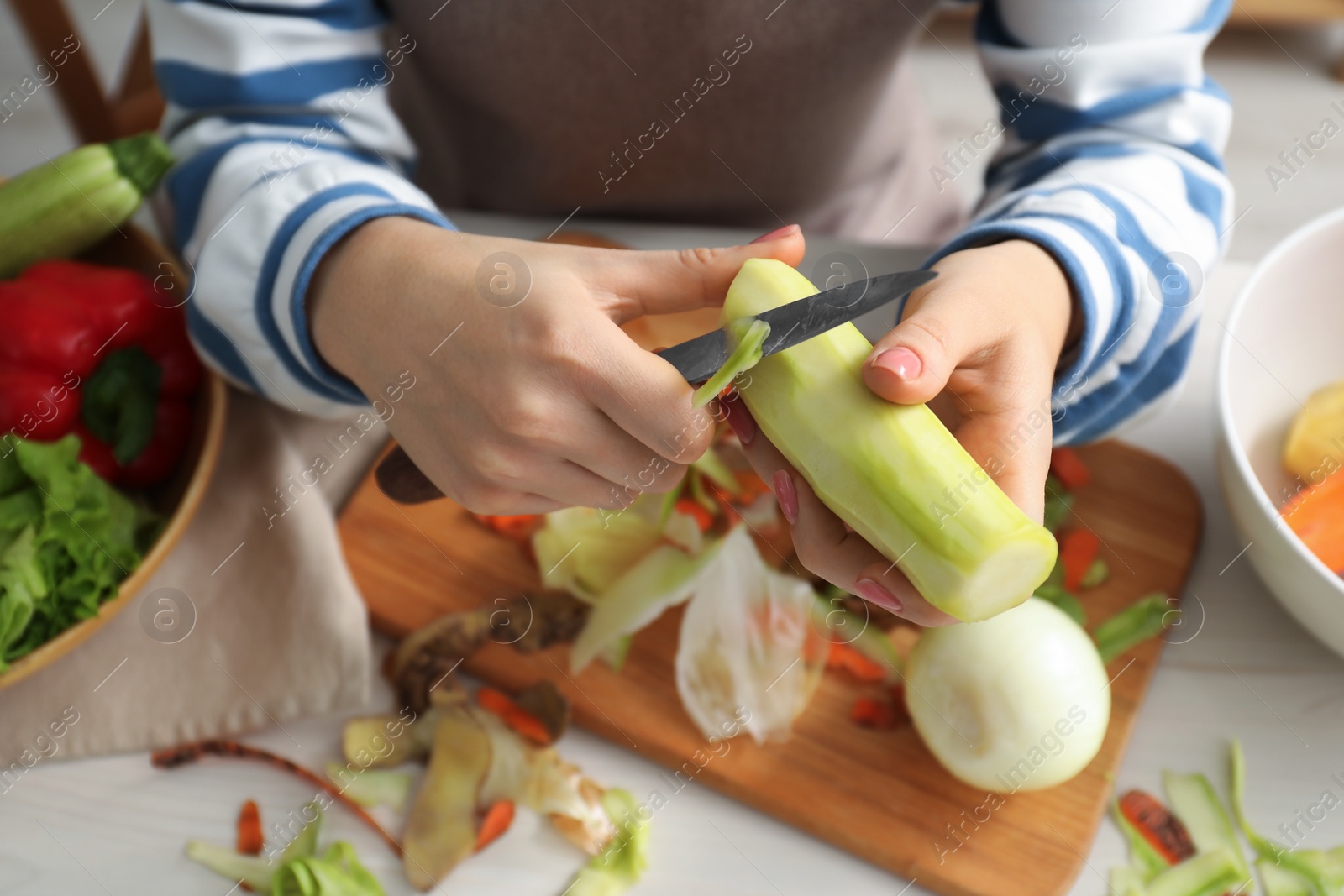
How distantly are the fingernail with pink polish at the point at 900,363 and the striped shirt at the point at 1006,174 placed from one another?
0.25 m

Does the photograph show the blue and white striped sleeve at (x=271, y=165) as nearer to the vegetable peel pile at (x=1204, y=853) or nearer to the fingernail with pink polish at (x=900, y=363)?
the fingernail with pink polish at (x=900, y=363)

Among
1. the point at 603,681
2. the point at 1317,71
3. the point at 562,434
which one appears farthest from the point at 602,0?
the point at 1317,71

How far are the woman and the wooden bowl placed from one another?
0.05 meters

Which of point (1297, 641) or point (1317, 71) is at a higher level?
point (1297, 641)

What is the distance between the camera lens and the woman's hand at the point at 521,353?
2.05 feet

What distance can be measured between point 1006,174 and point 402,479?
0.65 meters

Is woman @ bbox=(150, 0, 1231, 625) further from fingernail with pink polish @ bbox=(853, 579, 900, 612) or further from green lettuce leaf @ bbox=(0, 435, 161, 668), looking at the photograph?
green lettuce leaf @ bbox=(0, 435, 161, 668)

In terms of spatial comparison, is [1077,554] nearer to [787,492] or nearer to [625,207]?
[787,492]

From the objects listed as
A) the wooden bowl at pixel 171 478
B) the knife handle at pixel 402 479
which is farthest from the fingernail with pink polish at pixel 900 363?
the wooden bowl at pixel 171 478

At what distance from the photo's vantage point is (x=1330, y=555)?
79 cm

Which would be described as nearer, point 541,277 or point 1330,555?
point 541,277

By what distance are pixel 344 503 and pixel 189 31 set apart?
46 cm

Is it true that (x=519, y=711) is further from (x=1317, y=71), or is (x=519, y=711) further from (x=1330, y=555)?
(x=1317, y=71)

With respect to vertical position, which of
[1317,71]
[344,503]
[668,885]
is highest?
[344,503]
